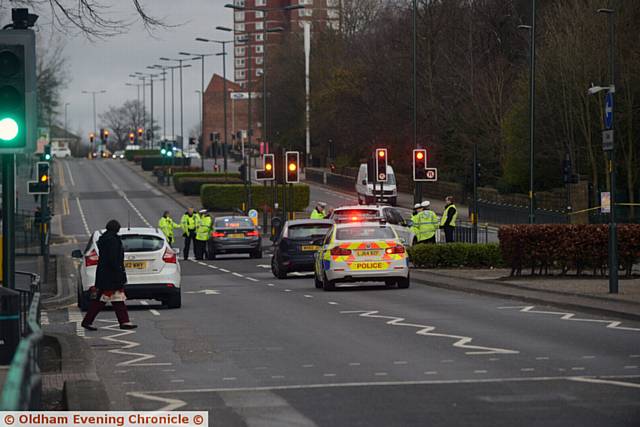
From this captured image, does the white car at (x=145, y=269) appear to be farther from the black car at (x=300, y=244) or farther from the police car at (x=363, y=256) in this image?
the black car at (x=300, y=244)

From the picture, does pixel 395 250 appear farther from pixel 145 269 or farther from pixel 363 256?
pixel 145 269

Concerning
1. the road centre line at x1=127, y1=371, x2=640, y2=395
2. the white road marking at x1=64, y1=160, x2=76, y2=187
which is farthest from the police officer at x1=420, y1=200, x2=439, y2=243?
the white road marking at x1=64, y1=160, x2=76, y2=187

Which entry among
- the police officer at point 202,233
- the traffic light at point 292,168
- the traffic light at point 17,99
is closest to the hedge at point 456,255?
the police officer at point 202,233

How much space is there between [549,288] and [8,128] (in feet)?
51.4

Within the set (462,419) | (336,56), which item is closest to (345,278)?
(462,419)

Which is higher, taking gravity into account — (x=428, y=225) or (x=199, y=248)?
(x=428, y=225)

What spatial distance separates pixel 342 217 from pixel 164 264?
55.8 feet

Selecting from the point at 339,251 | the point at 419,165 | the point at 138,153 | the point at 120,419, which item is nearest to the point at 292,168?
the point at 419,165

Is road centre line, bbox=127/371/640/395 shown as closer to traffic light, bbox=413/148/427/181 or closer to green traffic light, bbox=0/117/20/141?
green traffic light, bbox=0/117/20/141

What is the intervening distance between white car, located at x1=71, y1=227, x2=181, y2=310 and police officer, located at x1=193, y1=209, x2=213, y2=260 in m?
23.1

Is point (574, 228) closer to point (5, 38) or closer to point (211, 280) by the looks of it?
point (211, 280)

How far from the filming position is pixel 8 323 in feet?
48.1

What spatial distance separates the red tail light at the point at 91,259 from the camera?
2436cm

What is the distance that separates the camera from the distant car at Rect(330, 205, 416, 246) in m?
40.8
